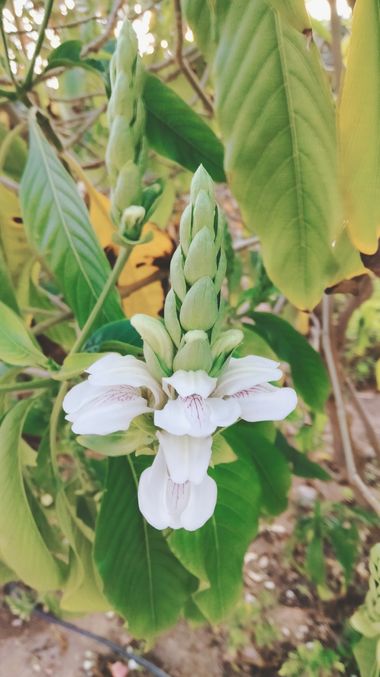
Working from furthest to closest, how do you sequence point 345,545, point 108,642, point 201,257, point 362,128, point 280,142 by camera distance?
point 108,642 < point 345,545 < point 280,142 < point 362,128 < point 201,257

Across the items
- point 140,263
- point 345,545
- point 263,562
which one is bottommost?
point 263,562

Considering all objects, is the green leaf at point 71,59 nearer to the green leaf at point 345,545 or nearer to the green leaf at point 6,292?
the green leaf at point 6,292

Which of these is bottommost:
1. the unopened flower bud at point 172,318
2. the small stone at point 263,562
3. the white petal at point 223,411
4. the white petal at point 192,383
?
the small stone at point 263,562

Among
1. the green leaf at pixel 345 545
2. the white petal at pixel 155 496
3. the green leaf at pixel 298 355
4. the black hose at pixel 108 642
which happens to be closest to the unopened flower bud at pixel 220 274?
the white petal at pixel 155 496

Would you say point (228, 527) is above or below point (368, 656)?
above

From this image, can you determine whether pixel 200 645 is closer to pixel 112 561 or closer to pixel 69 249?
pixel 112 561

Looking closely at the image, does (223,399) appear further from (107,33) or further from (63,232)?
(107,33)

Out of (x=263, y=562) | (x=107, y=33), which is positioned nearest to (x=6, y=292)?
(x=107, y=33)
